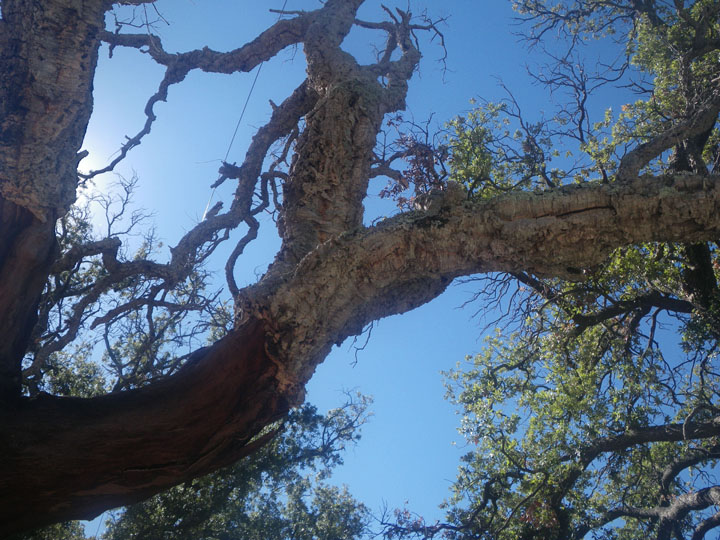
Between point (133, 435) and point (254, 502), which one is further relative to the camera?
point (254, 502)

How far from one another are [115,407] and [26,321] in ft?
3.36

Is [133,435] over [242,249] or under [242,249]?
under

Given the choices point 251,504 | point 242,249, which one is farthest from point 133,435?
point 251,504

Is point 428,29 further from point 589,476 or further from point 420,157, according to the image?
point 589,476

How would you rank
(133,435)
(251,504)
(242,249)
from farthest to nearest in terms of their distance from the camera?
(251,504) < (242,249) < (133,435)

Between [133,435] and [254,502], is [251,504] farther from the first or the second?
[133,435]

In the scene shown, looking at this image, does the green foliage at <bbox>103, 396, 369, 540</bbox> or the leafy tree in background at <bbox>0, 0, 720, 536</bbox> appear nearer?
the leafy tree in background at <bbox>0, 0, 720, 536</bbox>

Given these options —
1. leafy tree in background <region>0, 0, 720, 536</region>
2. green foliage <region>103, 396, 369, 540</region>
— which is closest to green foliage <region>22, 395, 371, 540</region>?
green foliage <region>103, 396, 369, 540</region>

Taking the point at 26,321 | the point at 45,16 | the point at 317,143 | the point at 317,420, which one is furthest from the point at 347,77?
the point at 317,420

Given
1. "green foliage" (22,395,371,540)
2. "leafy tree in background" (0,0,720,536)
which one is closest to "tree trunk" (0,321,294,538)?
"leafy tree in background" (0,0,720,536)

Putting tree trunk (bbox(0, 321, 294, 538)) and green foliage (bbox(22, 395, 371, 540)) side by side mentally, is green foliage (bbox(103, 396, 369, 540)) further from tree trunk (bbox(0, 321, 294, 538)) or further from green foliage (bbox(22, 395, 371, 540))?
tree trunk (bbox(0, 321, 294, 538))

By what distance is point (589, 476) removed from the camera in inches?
310

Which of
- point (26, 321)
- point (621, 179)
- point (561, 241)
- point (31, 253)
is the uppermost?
point (621, 179)

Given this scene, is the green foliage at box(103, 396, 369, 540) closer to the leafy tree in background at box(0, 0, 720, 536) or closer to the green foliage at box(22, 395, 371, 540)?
the green foliage at box(22, 395, 371, 540)
